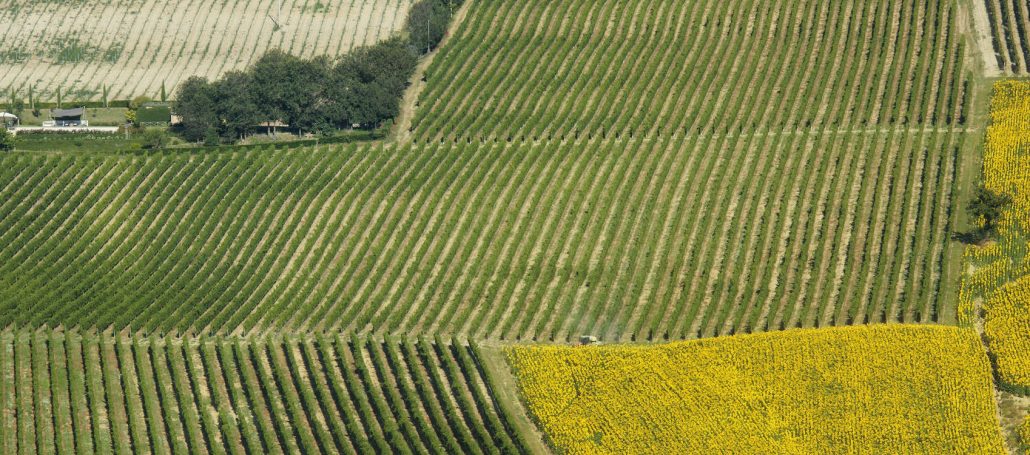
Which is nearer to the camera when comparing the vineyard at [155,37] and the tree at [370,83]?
the tree at [370,83]

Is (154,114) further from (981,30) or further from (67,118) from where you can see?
(981,30)

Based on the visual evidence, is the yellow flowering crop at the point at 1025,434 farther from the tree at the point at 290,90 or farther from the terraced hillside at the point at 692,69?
the tree at the point at 290,90

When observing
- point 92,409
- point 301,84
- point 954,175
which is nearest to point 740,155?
point 954,175

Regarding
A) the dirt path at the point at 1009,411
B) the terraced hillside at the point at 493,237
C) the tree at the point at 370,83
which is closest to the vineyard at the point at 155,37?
the tree at the point at 370,83

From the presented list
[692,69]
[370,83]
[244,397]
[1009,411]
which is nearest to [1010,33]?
[692,69]

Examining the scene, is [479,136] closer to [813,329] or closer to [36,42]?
[813,329]

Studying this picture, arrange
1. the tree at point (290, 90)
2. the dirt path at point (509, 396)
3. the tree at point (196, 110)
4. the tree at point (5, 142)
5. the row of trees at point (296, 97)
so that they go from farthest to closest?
the tree at point (196, 110) → the tree at point (290, 90) → the row of trees at point (296, 97) → the tree at point (5, 142) → the dirt path at point (509, 396)
